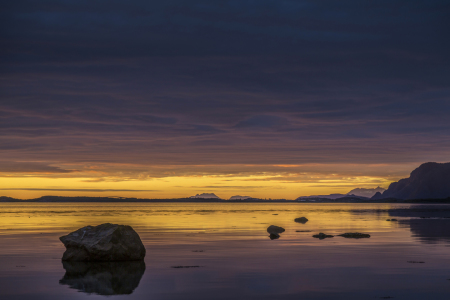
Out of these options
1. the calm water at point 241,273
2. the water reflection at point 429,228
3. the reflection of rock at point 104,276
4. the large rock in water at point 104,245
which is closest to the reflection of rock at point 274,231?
the calm water at point 241,273

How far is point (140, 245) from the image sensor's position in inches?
1083

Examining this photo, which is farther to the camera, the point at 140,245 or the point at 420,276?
the point at 140,245

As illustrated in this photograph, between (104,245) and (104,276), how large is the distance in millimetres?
4966

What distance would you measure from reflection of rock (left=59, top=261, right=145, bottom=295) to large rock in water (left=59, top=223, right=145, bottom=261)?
55 cm

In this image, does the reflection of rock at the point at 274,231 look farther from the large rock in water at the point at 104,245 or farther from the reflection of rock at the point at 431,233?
the large rock in water at the point at 104,245

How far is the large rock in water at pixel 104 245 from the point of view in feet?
87.4

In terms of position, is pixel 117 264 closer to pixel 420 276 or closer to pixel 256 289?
pixel 256 289

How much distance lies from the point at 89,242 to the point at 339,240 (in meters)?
22.3

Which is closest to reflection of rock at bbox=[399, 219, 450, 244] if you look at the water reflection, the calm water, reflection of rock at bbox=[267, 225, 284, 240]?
the water reflection

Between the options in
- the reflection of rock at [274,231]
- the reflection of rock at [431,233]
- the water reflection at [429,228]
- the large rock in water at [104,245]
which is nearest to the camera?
the large rock in water at [104,245]

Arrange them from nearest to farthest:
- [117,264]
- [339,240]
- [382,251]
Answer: [117,264]
[382,251]
[339,240]

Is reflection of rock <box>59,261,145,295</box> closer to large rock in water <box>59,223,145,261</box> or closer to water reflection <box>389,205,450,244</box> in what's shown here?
large rock in water <box>59,223,145,261</box>

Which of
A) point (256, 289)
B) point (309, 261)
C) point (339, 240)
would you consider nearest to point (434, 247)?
point (339, 240)

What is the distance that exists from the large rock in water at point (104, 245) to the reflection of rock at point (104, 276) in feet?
1.82
